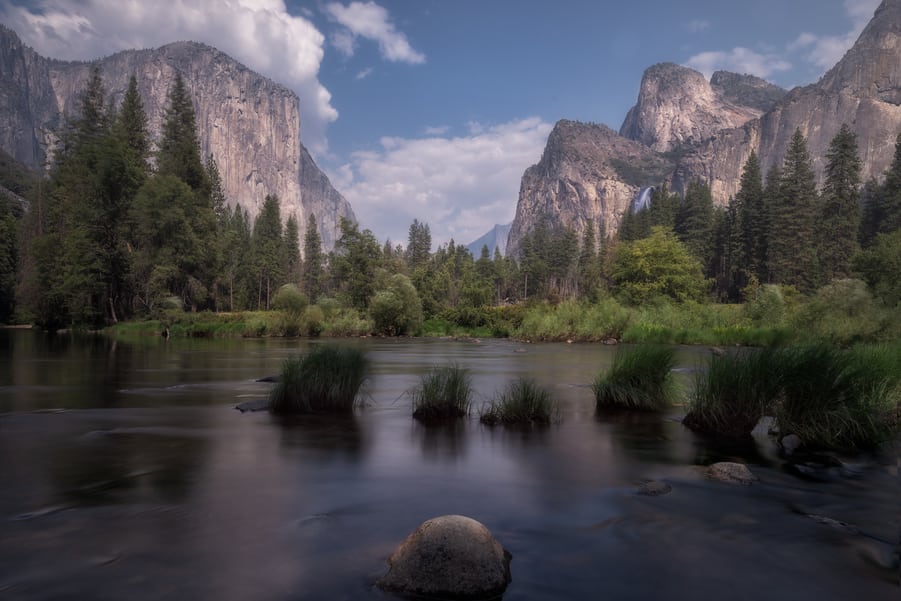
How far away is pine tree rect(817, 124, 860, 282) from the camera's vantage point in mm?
77438

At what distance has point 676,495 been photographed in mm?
7785

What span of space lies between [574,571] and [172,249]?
5966 cm

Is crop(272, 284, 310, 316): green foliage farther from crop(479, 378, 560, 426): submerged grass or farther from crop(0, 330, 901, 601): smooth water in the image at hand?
crop(479, 378, 560, 426): submerged grass

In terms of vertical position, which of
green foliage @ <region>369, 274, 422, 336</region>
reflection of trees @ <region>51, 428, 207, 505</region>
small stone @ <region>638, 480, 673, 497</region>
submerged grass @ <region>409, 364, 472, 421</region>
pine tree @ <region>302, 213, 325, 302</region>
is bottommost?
small stone @ <region>638, 480, 673, 497</region>

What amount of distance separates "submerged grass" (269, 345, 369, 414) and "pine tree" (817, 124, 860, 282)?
8321cm

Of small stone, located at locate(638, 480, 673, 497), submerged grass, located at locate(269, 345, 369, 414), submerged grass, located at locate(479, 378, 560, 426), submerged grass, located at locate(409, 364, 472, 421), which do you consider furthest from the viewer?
submerged grass, located at locate(269, 345, 369, 414)

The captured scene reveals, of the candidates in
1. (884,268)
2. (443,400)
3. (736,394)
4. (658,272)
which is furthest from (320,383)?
(658,272)

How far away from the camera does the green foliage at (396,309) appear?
5753 centimetres

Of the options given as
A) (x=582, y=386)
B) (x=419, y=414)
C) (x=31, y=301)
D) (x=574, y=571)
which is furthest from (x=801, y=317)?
(x=31, y=301)

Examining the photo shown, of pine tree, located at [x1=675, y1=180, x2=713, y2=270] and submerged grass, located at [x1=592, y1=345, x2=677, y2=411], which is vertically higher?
pine tree, located at [x1=675, y1=180, x2=713, y2=270]

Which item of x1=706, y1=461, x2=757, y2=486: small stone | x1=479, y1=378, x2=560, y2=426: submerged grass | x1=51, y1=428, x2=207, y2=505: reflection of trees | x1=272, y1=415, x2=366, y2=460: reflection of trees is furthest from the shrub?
x1=51, y1=428, x2=207, y2=505: reflection of trees

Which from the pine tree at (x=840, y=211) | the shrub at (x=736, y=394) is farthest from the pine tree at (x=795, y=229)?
the shrub at (x=736, y=394)

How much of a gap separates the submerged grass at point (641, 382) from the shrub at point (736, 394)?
239 centimetres

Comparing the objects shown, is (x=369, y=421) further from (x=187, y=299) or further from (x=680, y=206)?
(x=680, y=206)
